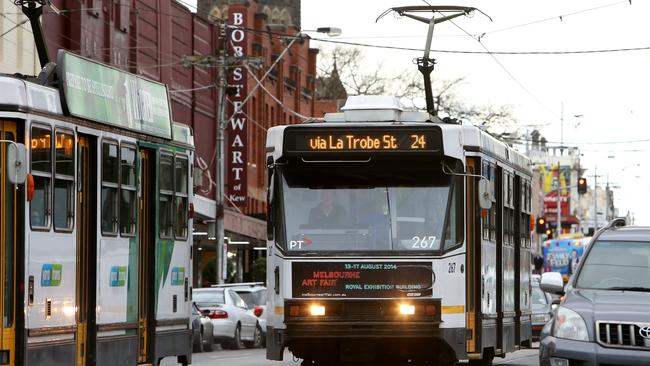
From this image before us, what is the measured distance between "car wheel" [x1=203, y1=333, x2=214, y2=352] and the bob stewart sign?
984 inches

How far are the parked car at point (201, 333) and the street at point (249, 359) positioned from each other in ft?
0.86

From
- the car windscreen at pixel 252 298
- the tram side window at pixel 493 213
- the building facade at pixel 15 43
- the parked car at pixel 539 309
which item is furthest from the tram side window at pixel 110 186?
the building facade at pixel 15 43

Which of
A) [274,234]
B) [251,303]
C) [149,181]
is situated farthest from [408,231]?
[251,303]

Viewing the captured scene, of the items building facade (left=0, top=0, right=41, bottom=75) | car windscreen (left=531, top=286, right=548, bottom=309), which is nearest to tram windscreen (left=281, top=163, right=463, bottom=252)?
car windscreen (left=531, top=286, right=548, bottom=309)

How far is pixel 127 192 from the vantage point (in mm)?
17062

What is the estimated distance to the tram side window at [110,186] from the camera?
16.3 meters

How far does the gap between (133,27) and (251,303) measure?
17294mm

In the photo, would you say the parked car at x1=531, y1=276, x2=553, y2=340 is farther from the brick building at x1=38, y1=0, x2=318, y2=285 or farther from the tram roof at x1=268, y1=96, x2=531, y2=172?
the tram roof at x1=268, y1=96, x2=531, y2=172

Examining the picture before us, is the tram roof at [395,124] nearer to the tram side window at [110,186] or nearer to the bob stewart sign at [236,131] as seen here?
the tram side window at [110,186]

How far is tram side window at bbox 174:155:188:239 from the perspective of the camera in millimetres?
18984

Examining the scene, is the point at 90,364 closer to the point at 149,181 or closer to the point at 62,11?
the point at 149,181

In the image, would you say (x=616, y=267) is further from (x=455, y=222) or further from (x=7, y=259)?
(x=7, y=259)

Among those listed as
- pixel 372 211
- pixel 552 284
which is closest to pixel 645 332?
pixel 552 284

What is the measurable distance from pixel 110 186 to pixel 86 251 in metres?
0.86
